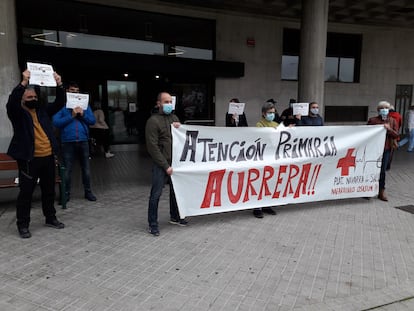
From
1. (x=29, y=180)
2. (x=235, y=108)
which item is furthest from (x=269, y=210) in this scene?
(x=29, y=180)

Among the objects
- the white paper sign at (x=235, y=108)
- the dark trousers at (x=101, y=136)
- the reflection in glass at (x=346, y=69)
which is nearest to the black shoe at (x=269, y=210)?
the white paper sign at (x=235, y=108)

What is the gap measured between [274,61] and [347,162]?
27.6ft

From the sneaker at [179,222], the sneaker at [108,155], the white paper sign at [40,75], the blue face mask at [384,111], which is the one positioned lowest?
the sneaker at [179,222]

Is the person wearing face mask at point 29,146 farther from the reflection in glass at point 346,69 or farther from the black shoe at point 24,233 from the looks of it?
the reflection in glass at point 346,69

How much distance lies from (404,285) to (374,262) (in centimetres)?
52

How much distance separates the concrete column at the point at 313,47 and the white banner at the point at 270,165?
407 cm

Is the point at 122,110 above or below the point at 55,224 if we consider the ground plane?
above

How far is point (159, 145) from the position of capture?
4938mm

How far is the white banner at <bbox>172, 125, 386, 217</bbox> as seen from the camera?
524 centimetres

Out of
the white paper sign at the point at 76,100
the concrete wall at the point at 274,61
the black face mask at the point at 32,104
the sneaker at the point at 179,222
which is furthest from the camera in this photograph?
the concrete wall at the point at 274,61

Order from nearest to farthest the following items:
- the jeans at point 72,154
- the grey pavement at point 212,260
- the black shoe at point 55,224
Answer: the grey pavement at point 212,260 < the black shoe at point 55,224 < the jeans at point 72,154

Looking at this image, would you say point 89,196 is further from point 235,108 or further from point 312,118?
point 312,118

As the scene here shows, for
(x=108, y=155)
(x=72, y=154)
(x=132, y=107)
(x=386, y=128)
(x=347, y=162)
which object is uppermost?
(x=132, y=107)

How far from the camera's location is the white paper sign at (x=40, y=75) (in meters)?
4.57
